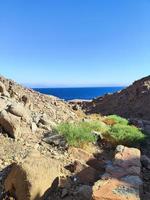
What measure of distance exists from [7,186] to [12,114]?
9.86 ft

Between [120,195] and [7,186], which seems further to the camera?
[7,186]

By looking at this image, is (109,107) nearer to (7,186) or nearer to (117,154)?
(117,154)

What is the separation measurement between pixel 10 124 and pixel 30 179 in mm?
2866

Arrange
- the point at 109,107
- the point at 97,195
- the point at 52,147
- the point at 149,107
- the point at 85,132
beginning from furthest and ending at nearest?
the point at 109,107 < the point at 149,107 < the point at 85,132 < the point at 52,147 < the point at 97,195

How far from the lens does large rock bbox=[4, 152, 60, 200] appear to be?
614cm

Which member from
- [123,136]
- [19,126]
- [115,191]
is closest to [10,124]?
[19,126]

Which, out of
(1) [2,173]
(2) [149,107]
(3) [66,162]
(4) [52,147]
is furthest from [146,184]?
(2) [149,107]

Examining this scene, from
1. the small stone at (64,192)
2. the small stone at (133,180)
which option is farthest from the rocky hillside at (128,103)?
the small stone at (64,192)

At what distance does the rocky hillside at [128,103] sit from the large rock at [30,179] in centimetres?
1561

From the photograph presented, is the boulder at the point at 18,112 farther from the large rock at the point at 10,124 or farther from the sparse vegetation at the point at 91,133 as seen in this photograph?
the sparse vegetation at the point at 91,133

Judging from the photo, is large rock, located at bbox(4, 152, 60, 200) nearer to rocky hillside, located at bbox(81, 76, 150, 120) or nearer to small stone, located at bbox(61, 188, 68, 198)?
small stone, located at bbox(61, 188, 68, 198)

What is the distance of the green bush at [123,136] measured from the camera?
10656 mm

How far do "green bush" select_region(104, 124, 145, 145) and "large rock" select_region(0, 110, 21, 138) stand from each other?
2.88m

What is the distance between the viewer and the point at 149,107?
75.0ft
